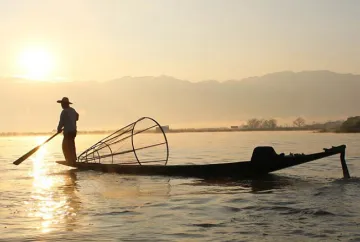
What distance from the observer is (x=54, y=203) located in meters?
9.62

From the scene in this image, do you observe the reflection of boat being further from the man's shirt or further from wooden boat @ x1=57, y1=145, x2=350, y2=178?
the man's shirt

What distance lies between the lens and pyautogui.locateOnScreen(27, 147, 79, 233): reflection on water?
7.61 metres

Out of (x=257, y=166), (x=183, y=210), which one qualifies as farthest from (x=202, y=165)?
(x=183, y=210)

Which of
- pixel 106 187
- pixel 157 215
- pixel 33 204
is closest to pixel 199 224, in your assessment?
pixel 157 215

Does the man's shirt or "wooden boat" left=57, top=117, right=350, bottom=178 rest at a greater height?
the man's shirt

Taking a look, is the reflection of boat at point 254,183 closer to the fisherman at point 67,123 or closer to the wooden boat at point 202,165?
the wooden boat at point 202,165

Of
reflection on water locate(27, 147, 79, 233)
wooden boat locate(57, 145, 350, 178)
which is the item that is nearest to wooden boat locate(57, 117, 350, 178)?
wooden boat locate(57, 145, 350, 178)

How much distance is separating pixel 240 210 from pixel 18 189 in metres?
6.58

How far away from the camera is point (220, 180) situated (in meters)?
13.1

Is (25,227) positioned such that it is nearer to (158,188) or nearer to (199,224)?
(199,224)

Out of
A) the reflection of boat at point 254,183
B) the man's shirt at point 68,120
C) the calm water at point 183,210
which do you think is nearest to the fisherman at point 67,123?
the man's shirt at point 68,120

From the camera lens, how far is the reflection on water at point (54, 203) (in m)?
7.61

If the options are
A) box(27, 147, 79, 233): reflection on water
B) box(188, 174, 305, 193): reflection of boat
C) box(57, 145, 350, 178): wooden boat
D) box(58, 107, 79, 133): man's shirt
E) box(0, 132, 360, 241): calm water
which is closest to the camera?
box(0, 132, 360, 241): calm water

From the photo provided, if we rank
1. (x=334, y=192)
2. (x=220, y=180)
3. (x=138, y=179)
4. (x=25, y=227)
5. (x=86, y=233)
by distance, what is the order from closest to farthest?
1. (x=86, y=233)
2. (x=25, y=227)
3. (x=334, y=192)
4. (x=220, y=180)
5. (x=138, y=179)
